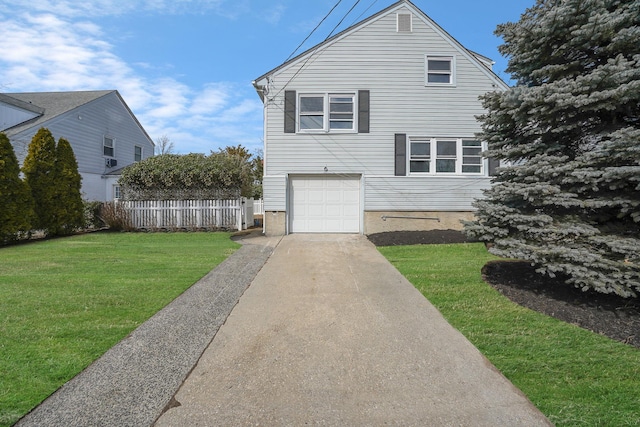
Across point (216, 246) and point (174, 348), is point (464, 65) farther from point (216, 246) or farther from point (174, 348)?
point (174, 348)

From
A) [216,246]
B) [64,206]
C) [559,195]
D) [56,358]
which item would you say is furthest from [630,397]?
[64,206]

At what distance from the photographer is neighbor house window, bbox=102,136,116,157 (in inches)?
899

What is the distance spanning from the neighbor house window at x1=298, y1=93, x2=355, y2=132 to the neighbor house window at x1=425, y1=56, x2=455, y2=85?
293 cm

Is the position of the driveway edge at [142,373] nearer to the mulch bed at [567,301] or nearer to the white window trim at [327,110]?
the mulch bed at [567,301]

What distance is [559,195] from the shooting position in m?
5.00

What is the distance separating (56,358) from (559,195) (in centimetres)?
621

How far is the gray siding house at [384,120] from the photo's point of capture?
12828 mm

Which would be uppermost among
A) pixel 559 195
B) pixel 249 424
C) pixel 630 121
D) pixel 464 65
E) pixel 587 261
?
pixel 464 65

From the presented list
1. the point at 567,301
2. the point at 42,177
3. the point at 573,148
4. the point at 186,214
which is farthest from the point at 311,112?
the point at 567,301

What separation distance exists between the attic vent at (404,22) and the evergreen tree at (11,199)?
13437 mm

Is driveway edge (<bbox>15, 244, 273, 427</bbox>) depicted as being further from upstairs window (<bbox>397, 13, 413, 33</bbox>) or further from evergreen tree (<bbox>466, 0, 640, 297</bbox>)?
upstairs window (<bbox>397, 13, 413, 33</bbox>)

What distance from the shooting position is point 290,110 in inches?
504

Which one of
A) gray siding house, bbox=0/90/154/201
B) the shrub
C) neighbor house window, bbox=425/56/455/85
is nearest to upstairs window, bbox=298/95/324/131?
neighbor house window, bbox=425/56/455/85

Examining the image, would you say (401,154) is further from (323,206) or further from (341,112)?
(323,206)
